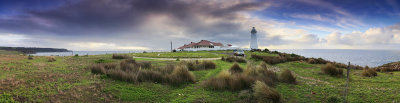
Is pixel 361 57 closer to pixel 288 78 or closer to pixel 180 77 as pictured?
pixel 288 78

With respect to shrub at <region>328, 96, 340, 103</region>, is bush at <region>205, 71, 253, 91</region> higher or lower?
higher

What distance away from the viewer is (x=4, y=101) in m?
4.70

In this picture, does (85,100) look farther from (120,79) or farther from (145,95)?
(120,79)

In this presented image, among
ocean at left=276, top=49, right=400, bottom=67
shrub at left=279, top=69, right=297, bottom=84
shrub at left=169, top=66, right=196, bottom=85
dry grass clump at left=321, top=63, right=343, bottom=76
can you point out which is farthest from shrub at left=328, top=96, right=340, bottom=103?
ocean at left=276, top=49, right=400, bottom=67

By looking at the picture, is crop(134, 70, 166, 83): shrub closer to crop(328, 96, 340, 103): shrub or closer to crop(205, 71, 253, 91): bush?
crop(205, 71, 253, 91): bush

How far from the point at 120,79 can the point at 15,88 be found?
10.7ft

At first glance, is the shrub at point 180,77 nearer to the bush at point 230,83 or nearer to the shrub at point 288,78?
the bush at point 230,83

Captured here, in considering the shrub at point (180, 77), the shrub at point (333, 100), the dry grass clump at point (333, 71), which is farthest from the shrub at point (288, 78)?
the dry grass clump at point (333, 71)

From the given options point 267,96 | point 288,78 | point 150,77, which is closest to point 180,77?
point 150,77

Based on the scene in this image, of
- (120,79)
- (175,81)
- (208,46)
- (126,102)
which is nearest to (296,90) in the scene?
(175,81)

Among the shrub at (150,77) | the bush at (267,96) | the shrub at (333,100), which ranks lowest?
the shrub at (333,100)

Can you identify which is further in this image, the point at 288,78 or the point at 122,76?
the point at 288,78

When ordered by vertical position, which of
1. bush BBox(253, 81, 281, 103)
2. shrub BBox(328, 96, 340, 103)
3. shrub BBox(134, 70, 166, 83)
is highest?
shrub BBox(134, 70, 166, 83)

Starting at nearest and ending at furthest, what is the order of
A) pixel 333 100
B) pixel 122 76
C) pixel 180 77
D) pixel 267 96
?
pixel 267 96
pixel 333 100
pixel 122 76
pixel 180 77
